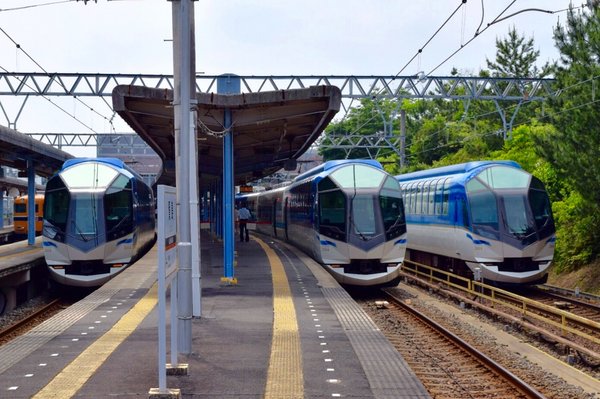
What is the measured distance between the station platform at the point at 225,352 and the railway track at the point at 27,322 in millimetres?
1676

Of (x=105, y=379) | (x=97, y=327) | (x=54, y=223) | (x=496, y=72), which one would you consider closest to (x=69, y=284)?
(x=54, y=223)

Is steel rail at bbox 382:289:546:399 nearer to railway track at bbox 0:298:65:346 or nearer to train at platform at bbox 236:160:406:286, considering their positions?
train at platform at bbox 236:160:406:286

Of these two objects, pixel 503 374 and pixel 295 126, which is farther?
pixel 295 126

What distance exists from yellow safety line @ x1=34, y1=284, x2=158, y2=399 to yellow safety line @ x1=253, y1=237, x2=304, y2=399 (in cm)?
198

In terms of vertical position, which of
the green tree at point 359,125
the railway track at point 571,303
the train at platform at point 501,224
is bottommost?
the railway track at point 571,303

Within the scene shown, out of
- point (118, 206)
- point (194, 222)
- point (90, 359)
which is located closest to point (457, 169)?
point (118, 206)

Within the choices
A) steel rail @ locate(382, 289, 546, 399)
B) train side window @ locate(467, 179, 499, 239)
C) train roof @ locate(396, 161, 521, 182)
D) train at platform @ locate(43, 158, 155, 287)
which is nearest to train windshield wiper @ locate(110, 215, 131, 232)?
train at platform @ locate(43, 158, 155, 287)

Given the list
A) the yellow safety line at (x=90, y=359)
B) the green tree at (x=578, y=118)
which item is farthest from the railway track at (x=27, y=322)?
the green tree at (x=578, y=118)

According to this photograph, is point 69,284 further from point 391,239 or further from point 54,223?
point 391,239

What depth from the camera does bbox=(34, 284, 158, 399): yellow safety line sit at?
762 centimetres

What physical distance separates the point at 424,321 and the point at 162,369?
8.67 m

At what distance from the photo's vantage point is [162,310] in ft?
23.7

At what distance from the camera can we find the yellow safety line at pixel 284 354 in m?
7.76

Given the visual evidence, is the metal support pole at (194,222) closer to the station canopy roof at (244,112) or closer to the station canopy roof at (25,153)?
the station canopy roof at (244,112)
